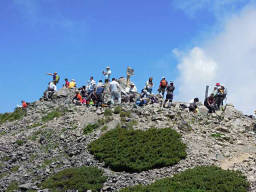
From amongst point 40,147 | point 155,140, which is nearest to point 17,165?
point 40,147

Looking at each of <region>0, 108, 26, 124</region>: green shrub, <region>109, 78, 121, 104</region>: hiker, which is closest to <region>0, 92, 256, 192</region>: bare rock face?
<region>109, 78, 121, 104</region>: hiker

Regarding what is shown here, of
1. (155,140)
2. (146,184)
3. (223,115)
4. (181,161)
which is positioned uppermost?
(223,115)

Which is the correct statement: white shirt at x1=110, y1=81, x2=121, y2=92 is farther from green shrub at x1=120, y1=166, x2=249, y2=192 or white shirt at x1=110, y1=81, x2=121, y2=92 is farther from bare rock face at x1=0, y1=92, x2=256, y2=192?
green shrub at x1=120, y1=166, x2=249, y2=192

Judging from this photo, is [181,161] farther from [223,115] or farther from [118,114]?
[223,115]

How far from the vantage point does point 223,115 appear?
34.6 metres

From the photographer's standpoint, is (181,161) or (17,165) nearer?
(181,161)

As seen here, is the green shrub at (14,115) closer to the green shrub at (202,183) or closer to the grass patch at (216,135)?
the grass patch at (216,135)

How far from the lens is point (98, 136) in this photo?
93.3ft

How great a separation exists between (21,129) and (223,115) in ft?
60.4

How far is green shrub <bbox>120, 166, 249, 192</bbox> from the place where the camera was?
19.4 m

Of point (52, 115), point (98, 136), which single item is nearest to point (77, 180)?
point (98, 136)

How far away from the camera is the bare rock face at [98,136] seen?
76.7ft

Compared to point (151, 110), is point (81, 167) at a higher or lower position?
lower

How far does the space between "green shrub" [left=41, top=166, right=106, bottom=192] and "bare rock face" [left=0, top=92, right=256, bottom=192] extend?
1.85 ft
